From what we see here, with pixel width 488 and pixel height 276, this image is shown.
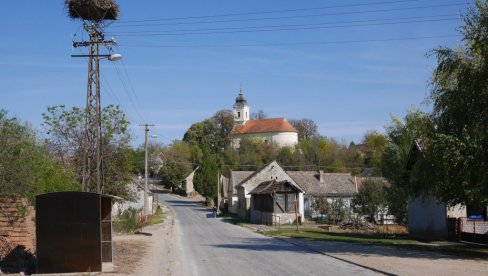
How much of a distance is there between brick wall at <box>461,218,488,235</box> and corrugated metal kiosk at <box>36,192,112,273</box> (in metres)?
22.4

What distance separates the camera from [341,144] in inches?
5044

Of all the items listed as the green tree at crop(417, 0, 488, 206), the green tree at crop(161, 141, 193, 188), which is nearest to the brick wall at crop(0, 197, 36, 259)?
the green tree at crop(417, 0, 488, 206)

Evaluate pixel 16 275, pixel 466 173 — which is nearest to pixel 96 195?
pixel 16 275

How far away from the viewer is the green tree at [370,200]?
50219 mm

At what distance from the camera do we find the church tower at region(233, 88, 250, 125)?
166 meters

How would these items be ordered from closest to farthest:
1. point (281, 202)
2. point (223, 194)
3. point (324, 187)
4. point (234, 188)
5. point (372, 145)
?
point (281, 202) → point (324, 187) → point (234, 188) → point (223, 194) → point (372, 145)

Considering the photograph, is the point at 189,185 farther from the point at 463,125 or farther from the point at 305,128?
the point at 463,125

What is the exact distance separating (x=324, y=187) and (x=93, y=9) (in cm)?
4479

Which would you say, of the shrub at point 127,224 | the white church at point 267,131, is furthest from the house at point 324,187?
the white church at point 267,131

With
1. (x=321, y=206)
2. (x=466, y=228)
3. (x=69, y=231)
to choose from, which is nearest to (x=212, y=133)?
(x=321, y=206)

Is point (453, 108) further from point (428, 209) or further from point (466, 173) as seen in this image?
point (428, 209)

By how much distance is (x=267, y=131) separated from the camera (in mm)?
152250

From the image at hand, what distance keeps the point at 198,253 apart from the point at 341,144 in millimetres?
104279

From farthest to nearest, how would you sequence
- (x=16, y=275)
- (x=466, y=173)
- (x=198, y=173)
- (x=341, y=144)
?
1. (x=341, y=144)
2. (x=198, y=173)
3. (x=466, y=173)
4. (x=16, y=275)
